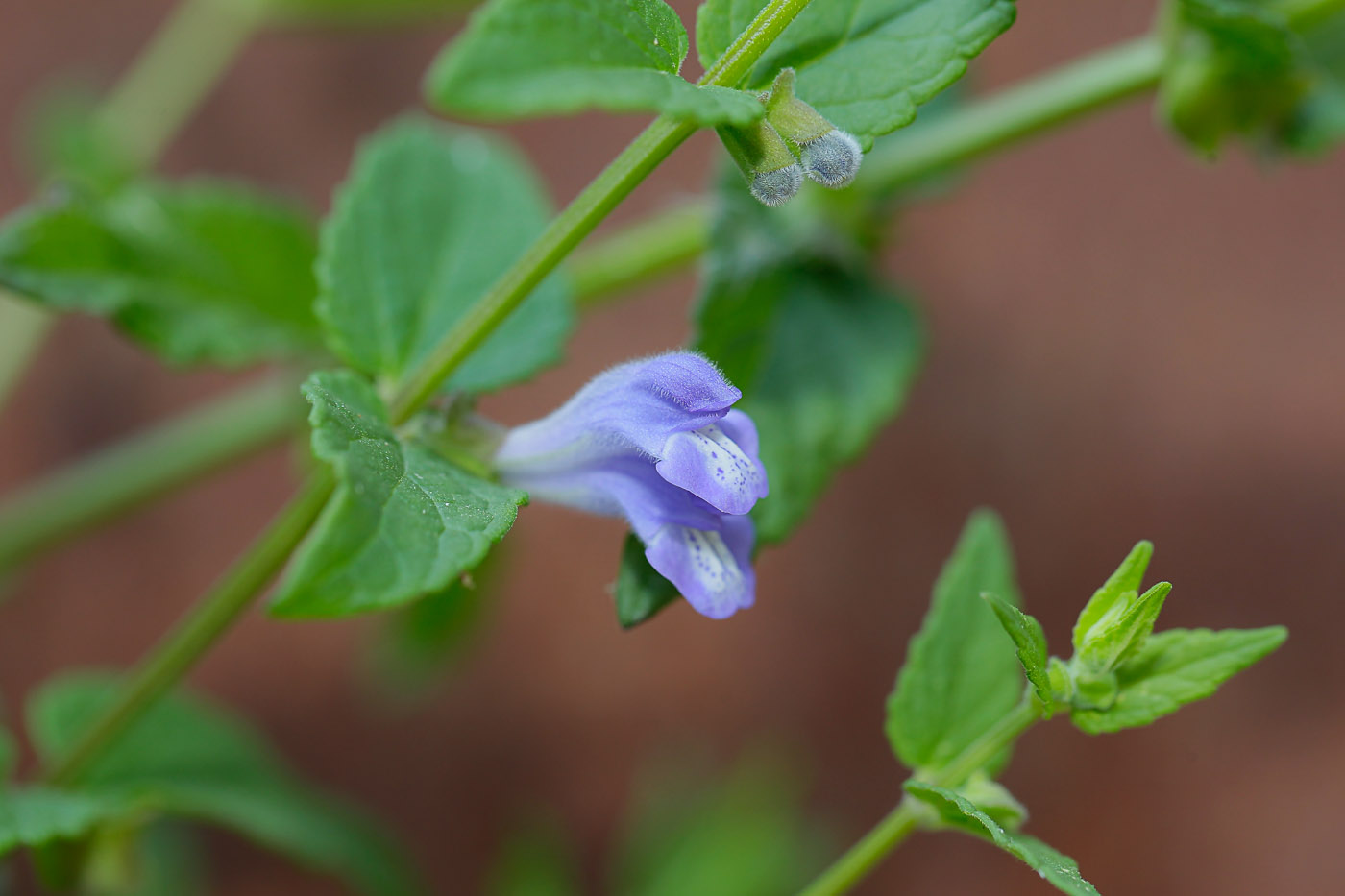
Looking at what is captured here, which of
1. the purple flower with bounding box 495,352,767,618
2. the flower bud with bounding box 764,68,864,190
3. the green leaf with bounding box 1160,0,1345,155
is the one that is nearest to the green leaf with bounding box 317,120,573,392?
the purple flower with bounding box 495,352,767,618

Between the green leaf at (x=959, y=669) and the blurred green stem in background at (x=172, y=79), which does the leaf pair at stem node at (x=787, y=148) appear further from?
the blurred green stem in background at (x=172, y=79)

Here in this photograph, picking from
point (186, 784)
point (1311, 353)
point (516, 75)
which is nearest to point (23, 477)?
point (186, 784)

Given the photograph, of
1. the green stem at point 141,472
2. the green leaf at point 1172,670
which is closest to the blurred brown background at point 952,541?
the green stem at point 141,472

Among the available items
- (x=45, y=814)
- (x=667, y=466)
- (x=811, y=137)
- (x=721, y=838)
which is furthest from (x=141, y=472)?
(x=811, y=137)

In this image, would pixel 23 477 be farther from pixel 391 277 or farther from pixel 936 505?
pixel 936 505

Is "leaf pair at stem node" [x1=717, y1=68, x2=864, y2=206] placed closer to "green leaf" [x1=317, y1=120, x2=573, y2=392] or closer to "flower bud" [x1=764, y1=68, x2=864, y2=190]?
"flower bud" [x1=764, y1=68, x2=864, y2=190]

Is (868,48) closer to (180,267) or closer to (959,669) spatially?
(959,669)

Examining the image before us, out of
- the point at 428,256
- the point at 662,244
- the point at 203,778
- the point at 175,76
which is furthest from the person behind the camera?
the point at 175,76
